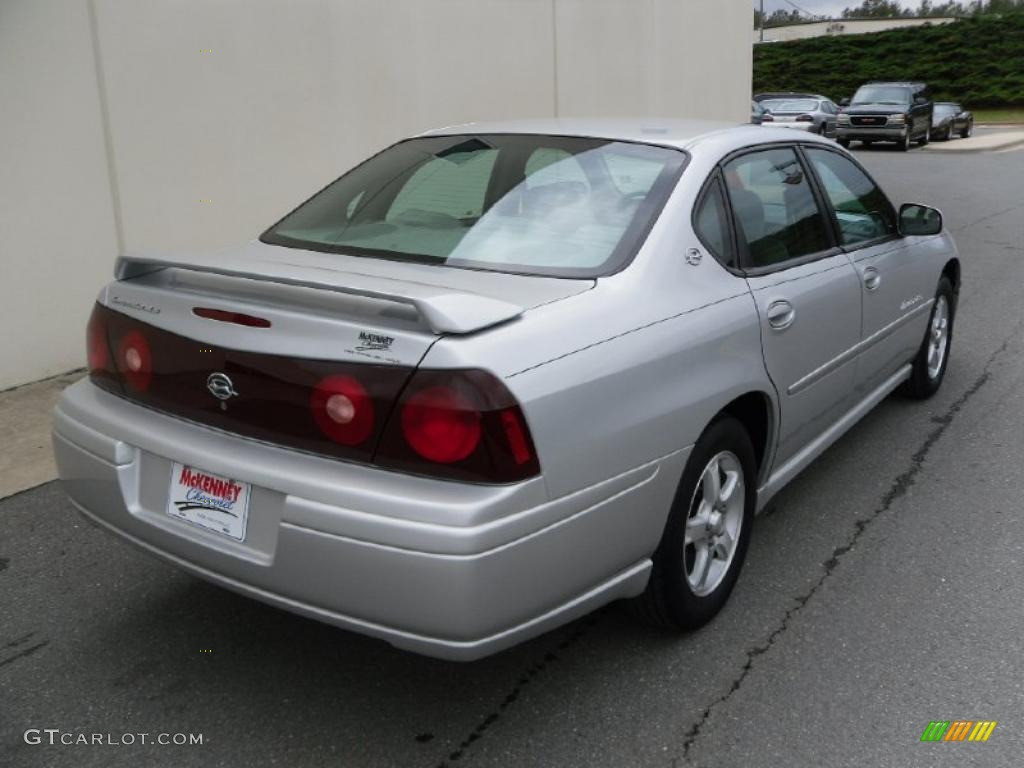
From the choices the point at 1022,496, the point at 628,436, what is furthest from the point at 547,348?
the point at 1022,496

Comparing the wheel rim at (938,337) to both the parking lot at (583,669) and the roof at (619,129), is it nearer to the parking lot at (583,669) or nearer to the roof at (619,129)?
the parking lot at (583,669)

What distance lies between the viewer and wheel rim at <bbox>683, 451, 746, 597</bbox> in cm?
313

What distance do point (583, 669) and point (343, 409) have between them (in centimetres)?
118

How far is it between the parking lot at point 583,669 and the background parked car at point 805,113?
2662 centimetres

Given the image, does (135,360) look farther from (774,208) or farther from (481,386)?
(774,208)

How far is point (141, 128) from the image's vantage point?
248 inches

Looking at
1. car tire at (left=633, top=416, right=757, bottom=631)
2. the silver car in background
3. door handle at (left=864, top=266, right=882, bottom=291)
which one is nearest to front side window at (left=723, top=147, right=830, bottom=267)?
the silver car in background

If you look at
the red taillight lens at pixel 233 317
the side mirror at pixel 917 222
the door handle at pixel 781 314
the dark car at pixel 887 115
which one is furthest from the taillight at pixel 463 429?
the dark car at pixel 887 115

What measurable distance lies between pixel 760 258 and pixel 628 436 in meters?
1.19

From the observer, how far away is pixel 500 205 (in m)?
3.35

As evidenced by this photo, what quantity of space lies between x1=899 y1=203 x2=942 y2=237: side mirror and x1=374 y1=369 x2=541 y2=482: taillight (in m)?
3.09

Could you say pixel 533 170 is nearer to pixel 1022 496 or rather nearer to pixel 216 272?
pixel 216 272

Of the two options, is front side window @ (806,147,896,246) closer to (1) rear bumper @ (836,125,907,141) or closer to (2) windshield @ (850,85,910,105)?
(1) rear bumper @ (836,125,907,141)

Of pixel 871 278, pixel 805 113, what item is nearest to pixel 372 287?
pixel 871 278
